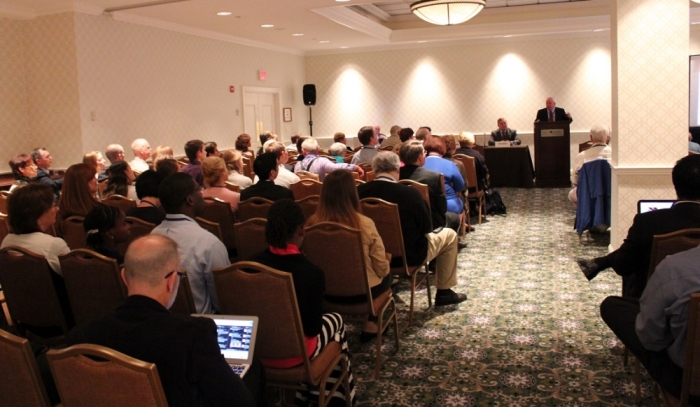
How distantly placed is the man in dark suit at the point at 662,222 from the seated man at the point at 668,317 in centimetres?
68

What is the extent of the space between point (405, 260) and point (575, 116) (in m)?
11.0

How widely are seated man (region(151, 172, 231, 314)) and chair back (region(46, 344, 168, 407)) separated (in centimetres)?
121

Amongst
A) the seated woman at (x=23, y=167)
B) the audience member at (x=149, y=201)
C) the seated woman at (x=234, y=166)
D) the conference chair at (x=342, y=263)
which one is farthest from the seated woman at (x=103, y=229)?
the seated woman at (x=23, y=167)

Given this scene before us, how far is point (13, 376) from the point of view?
1.95m

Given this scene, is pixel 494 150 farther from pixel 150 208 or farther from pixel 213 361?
pixel 213 361

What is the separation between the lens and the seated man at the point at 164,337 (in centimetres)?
189

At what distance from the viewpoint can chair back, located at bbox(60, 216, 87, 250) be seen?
4250 millimetres

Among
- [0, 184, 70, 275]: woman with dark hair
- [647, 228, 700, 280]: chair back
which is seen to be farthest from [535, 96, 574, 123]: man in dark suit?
[0, 184, 70, 275]: woman with dark hair

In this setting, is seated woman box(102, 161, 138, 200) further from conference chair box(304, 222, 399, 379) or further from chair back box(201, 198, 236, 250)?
conference chair box(304, 222, 399, 379)

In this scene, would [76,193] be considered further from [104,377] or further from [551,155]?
[551,155]

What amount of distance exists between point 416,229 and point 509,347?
1045 millimetres

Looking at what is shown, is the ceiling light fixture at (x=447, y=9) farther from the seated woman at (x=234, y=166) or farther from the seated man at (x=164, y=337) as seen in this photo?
the seated man at (x=164, y=337)

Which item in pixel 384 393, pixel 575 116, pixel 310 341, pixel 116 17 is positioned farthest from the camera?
pixel 575 116

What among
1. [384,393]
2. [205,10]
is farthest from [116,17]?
[384,393]
